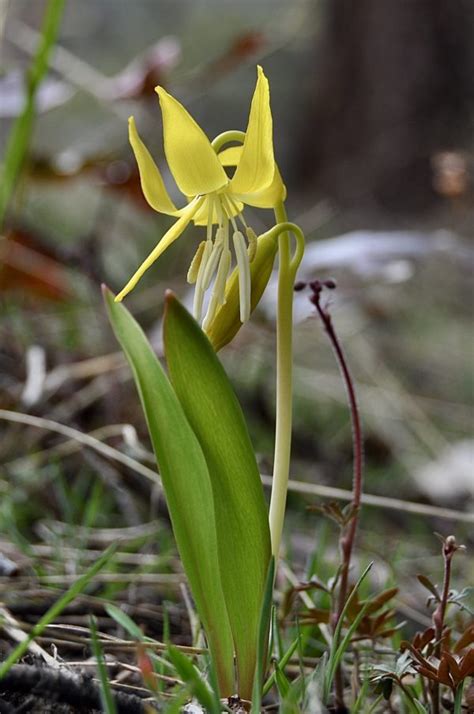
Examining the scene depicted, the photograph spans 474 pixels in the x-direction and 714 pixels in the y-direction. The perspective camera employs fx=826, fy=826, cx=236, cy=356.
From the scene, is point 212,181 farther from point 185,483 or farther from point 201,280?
point 185,483

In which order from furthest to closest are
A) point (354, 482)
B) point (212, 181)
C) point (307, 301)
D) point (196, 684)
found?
point (307, 301), point (354, 482), point (212, 181), point (196, 684)

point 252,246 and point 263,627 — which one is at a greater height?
point 252,246

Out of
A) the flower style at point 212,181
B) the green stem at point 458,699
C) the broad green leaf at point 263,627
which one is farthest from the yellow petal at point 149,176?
the green stem at point 458,699

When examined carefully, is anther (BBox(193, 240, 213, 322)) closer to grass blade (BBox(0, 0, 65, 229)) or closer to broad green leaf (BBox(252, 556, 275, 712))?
broad green leaf (BBox(252, 556, 275, 712))

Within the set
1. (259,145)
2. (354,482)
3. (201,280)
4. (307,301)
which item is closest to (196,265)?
(201,280)

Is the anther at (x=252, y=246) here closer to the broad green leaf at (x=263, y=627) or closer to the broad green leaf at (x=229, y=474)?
the broad green leaf at (x=229, y=474)

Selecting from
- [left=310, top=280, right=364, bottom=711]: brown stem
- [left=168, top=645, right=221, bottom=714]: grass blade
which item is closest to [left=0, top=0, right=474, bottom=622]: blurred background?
[left=310, top=280, right=364, bottom=711]: brown stem

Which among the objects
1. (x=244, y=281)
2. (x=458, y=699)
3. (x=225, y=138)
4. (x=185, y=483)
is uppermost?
(x=225, y=138)

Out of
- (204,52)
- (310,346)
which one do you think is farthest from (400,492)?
(204,52)
